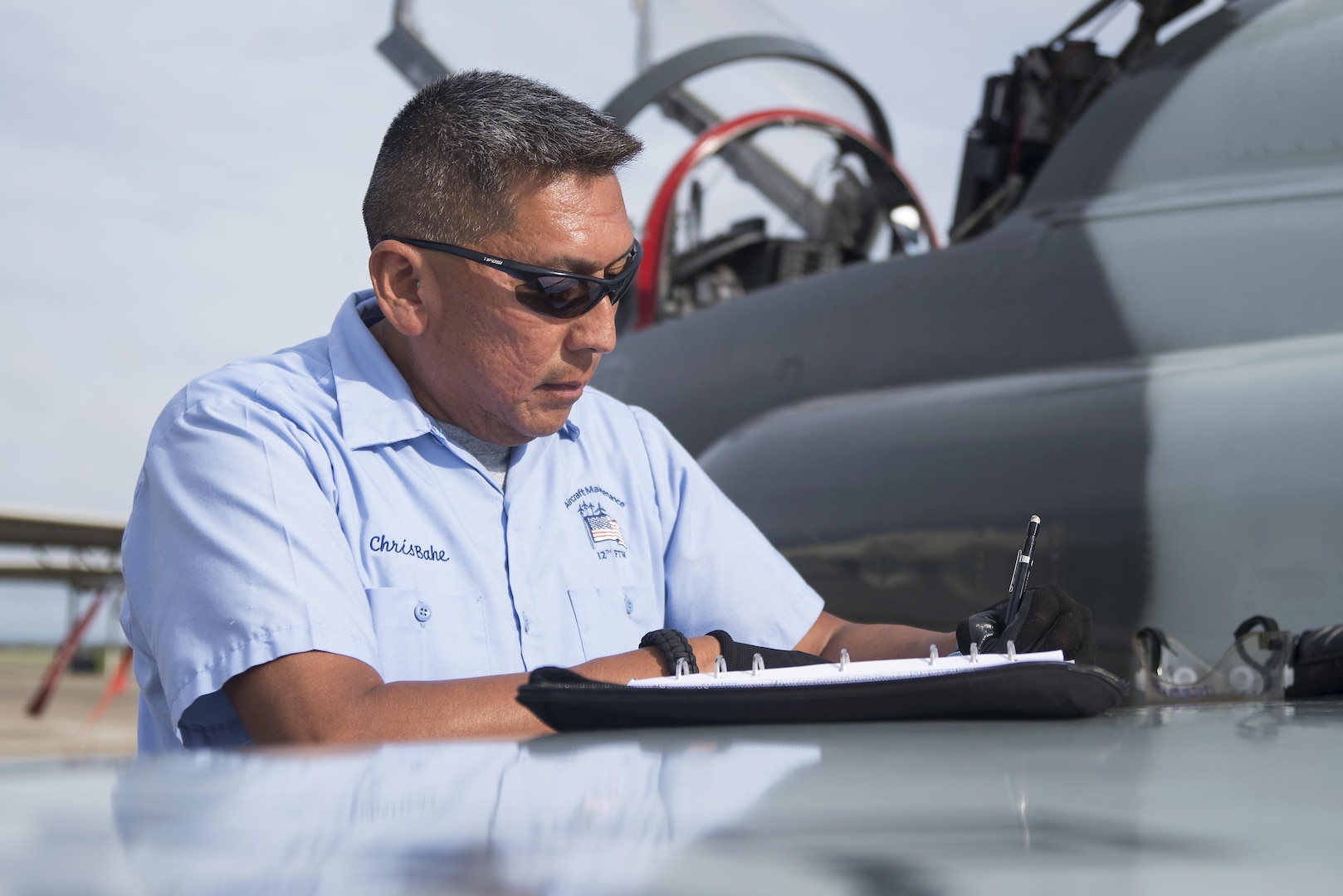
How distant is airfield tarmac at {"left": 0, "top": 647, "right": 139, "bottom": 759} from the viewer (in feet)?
35.7

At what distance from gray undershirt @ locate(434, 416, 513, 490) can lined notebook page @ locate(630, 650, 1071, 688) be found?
0.71 m

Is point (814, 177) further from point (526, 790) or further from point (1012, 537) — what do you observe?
point (526, 790)

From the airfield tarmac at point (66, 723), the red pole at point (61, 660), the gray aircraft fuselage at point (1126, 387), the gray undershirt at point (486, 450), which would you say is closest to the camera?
the gray undershirt at point (486, 450)

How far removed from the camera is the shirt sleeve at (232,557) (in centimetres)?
132

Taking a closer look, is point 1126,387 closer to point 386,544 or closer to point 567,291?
point 567,291

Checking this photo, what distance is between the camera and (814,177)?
677 centimetres

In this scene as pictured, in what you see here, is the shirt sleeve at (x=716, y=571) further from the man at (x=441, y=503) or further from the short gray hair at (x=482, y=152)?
the short gray hair at (x=482, y=152)

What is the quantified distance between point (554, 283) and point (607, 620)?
0.49 meters

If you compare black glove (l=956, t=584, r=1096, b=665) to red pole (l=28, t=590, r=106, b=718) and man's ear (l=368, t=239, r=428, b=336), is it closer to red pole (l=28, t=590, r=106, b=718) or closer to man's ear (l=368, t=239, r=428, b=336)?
man's ear (l=368, t=239, r=428, b=336)

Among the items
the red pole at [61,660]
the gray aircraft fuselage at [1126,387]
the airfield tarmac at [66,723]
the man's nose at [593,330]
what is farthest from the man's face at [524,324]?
the red pole at [61,660]

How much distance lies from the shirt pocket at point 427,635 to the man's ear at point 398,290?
403 mm

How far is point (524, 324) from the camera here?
64.6 inches

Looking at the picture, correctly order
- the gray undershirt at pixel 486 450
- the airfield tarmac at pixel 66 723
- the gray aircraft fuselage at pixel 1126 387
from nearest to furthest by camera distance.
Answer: the gray undershirt at pixel 486 450 < the gray aircraft fuselage at pixel 1126 387 < the airfield tarmac at pixel 66 723

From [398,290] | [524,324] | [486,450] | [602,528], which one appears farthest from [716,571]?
[398,290]
